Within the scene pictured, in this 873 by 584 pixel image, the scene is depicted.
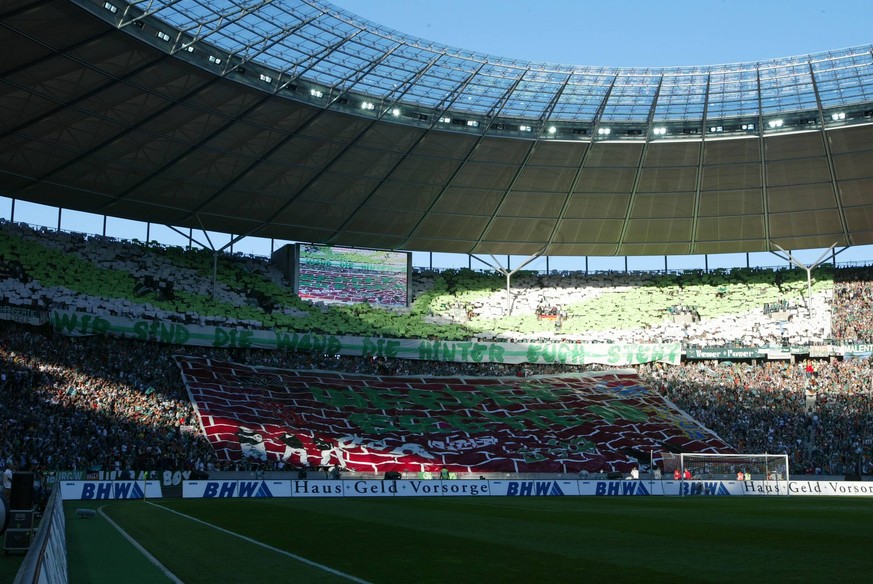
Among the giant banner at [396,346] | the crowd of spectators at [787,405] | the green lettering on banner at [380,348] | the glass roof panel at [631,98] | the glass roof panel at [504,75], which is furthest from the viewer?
the green lettering on banner at [380,348]

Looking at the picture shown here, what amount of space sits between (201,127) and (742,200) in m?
35.1

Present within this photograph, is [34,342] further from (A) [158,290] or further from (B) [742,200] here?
(B) [742,200]

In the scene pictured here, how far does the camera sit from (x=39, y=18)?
34.3 m

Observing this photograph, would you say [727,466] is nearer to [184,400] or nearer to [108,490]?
[184,400]

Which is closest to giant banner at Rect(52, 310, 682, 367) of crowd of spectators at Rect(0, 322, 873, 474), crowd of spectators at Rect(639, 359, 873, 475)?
crowd of spectators at Rect(0, 322, 873, 474)

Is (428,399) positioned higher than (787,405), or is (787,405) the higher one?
(787,405)

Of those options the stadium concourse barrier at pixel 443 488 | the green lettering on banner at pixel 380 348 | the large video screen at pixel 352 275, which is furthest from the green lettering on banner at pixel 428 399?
the stadium concourse barrier at pixel 443 488

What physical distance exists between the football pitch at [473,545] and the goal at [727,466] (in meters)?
17.1

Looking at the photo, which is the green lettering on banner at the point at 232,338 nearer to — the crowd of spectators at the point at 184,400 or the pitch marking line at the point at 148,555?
the crowd of spectators at the point at 184,400

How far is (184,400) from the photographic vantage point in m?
47.8

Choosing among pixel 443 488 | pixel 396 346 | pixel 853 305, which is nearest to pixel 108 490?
pixel 443 488

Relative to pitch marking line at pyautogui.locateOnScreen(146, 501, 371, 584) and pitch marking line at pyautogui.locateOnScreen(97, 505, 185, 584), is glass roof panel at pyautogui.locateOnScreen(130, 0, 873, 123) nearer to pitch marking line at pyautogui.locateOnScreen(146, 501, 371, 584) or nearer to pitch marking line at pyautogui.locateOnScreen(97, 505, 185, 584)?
pitch marking line at pyautogui.locateOnScreen(97, 505, 185, 584)

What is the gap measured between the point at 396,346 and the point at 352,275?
7754 millimetres

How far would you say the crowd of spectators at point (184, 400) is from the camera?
40.5 metres
